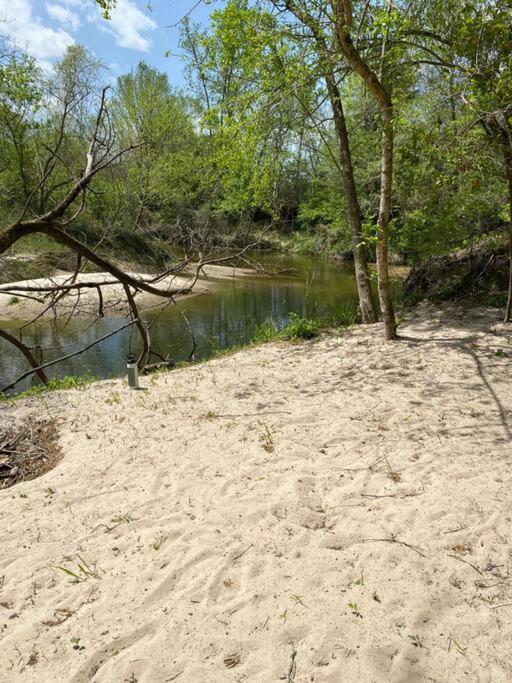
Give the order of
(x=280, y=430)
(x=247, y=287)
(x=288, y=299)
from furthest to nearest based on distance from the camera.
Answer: (x=247, y=287), (x=288, y=299), (x=280, y=430)

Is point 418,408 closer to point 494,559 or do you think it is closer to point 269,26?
point 494,559

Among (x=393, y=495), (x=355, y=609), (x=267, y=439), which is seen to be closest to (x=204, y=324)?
(x=267, y=439)

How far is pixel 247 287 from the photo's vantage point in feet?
67.9

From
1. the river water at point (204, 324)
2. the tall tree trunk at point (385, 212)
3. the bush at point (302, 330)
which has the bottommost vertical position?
the river water at point (204, 324)

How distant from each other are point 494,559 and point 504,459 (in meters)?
1.34

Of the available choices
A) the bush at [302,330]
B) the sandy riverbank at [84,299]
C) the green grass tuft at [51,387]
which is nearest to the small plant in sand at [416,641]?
the green grass tuft at [51,387]

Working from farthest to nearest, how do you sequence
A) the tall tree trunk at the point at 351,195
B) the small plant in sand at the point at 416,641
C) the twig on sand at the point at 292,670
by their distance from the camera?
the tall tree trunk at the point at 351,195, the small plant in sand at the point at 416,641, the twig on sand at the point at 292,670

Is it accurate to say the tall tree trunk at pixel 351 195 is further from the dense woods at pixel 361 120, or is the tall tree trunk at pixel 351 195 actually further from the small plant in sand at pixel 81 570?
the small plant in sand at pixel 81 570

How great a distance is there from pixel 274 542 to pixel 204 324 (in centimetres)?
1188

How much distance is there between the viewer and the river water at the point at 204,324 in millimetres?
11094

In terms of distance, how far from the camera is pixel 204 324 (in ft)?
48.5

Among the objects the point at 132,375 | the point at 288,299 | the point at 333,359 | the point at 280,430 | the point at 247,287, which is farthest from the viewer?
the point at 247,287

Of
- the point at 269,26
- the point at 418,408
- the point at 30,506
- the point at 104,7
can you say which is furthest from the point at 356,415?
the point at 269,26

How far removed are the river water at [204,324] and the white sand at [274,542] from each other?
12.3ft
